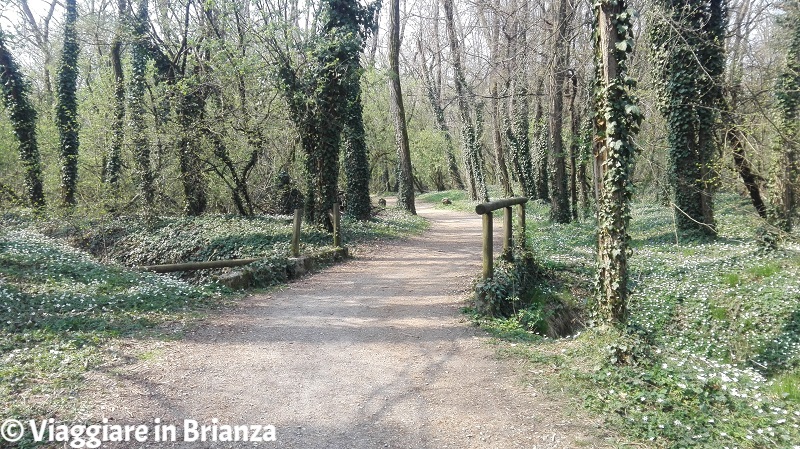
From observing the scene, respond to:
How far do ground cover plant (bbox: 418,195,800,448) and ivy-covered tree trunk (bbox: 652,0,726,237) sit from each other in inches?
52.1

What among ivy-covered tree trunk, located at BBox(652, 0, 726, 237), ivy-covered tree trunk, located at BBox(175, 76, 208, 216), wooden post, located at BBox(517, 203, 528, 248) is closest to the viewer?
wooden post, located at BBox(517, 203, 528, 248)

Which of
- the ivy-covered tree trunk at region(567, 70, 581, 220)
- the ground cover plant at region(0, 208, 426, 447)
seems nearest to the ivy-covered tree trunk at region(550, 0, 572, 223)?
the ivy-covered tree trunk at region(567, 70, 581, 220)

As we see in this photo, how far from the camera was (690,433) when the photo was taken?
153 inches

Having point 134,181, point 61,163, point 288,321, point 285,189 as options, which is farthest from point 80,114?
point 288,321

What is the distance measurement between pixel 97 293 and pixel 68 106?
14623 mm

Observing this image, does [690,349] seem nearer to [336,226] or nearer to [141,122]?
[336,226]

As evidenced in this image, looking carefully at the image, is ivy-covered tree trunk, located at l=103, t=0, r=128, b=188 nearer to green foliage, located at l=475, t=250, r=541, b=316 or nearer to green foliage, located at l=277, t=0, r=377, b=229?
green foliage, located at l=277, t=0, r=377, b=229

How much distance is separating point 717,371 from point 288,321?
17.7 feet

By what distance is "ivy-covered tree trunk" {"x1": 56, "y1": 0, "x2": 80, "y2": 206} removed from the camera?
59.9 feet

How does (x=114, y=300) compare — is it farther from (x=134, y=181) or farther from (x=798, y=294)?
(x=798, y=294)

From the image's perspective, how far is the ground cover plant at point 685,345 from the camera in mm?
4090

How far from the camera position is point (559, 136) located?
16281 millimetres

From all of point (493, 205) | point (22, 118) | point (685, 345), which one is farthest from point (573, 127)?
point (22, 118)

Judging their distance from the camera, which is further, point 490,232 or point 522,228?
point 522,228
